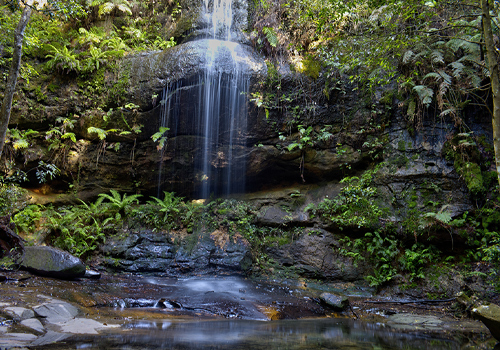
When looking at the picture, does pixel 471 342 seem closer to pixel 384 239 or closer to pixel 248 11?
pixel 384 239

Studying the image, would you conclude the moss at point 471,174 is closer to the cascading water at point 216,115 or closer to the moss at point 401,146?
the moss at point 401,146

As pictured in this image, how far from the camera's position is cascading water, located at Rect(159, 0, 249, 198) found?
999 cm

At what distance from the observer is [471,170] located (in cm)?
798

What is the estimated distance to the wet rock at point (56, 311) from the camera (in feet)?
13.1

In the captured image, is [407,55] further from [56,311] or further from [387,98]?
[56,311]

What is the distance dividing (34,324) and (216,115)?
7992 mm

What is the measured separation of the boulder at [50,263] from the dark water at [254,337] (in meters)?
3.20

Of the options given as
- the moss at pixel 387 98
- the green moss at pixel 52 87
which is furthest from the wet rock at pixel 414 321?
the green moss at pixel 52 87

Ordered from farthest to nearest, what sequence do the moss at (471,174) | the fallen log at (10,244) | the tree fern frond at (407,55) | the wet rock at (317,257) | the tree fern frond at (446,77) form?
1. the tree fern frond at (407,55)
2. the tree fern frond at (446,77)
3. the wet rock at (317,257)
4. the moss at (471,174)
5. the fallen log at (10,244)

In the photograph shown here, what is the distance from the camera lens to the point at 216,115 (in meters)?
10.3

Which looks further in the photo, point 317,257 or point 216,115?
point 216,115

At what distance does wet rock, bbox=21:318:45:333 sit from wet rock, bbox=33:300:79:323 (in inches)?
9.1

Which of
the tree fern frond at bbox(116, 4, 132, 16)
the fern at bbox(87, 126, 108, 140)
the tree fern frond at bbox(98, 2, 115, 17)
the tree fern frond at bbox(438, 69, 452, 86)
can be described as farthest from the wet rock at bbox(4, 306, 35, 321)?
the tree fern frond at bbox(116, 4, 132, 16)

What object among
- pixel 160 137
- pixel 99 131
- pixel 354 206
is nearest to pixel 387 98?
pixel 354 206
